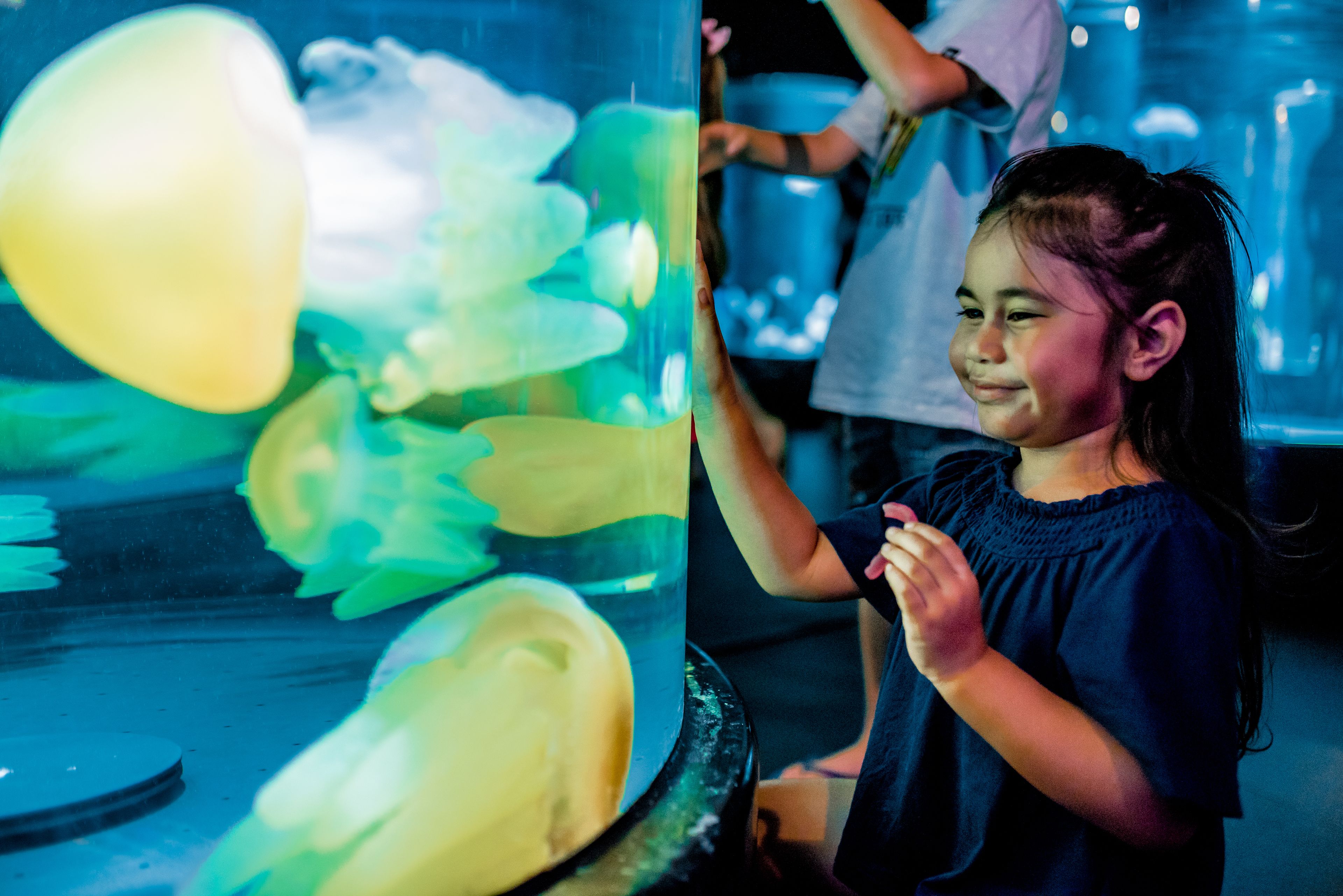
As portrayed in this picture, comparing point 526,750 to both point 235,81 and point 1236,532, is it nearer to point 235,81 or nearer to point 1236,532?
point 235,81

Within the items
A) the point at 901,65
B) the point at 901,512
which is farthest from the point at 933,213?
the point at 901,512

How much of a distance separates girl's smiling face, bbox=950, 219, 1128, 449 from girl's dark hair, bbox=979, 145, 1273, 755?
1 cm

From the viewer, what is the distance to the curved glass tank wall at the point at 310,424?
0.39 m

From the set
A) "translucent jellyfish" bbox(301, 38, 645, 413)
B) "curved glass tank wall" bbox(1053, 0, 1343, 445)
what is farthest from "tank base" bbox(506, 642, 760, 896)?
"curved glass tank wall" bbox(1053, 0, 1343, 445)

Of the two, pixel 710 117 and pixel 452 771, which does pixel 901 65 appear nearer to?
pixel 710 117

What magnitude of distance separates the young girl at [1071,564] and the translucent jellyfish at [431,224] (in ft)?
0.85

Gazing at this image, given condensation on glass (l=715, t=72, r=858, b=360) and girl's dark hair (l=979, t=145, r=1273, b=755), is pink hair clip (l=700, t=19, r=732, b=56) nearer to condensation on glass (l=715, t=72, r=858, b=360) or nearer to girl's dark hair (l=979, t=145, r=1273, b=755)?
girl's dark hair (l=979, t=145, r=1273, b=755)

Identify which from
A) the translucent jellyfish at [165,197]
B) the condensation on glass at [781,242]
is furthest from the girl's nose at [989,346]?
the condensation on glass at [781,242]

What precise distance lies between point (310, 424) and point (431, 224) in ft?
0.30

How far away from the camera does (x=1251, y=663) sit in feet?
2.29

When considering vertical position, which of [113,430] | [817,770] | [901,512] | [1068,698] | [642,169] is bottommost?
[817,770]

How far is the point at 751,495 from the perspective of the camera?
0.76 meters

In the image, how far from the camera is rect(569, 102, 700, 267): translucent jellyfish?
45cm

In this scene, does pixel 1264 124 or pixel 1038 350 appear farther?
pixel 1264 124
